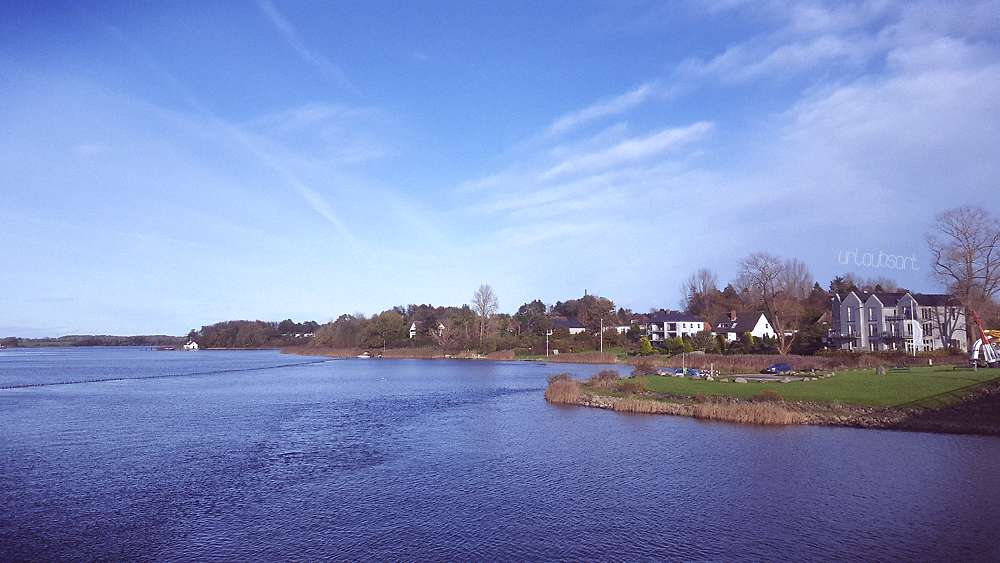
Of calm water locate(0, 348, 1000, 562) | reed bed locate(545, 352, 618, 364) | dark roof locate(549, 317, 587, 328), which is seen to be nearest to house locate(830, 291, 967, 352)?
reed bed locate(545, 352, 618, 364)

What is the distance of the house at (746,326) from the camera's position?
286ft

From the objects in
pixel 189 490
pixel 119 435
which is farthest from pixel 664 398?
pixel 119 435

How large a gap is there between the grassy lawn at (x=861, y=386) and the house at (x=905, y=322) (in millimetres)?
25839

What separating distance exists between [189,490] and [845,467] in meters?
23.6

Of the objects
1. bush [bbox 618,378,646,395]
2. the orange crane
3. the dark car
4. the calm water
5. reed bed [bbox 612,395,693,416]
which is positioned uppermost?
the orange crane

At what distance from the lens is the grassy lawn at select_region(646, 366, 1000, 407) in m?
32.7

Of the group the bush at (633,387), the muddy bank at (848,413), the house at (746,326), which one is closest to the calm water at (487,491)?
the muddy bank at (848,413)

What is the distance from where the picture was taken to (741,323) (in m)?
89.6

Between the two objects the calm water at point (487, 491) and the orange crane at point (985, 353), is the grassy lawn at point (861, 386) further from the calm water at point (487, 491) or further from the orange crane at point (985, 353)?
the calm water at point (487, 491)

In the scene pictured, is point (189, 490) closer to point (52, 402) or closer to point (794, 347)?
point (52, 402)

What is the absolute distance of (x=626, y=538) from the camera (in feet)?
50.3

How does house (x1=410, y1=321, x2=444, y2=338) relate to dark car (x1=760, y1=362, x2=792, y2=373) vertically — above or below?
above

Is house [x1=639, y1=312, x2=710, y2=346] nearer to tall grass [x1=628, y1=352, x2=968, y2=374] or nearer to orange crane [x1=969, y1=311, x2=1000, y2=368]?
tall grass [x1=628, y1=352, x2=968, y2=374]

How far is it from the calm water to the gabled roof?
199ft
